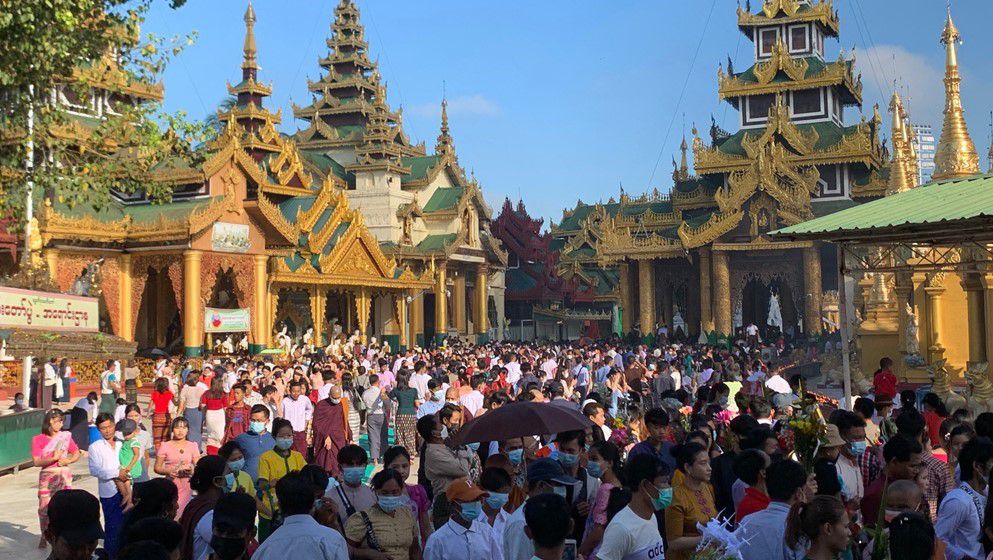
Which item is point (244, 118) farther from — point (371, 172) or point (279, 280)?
point (279, 280)

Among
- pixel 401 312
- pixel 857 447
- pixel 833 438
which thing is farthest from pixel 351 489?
pixel 401 312

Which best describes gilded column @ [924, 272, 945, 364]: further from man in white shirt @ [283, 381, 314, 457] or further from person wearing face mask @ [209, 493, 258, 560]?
person wearing face mask @ [209, 493, 258, 560]

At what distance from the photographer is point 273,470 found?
310 inches

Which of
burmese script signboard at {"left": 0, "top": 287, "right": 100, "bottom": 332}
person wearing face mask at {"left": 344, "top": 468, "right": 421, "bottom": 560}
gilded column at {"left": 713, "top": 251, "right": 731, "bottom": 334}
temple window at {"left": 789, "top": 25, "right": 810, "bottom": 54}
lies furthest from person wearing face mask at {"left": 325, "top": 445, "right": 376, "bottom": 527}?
temple window at {"left": 789, "top": 25, "right": 810, "bottom": 54}

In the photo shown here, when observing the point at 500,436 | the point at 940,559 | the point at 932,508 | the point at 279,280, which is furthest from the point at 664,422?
the point at 279,280

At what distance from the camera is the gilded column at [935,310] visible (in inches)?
828

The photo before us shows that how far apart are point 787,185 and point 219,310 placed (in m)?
22.5

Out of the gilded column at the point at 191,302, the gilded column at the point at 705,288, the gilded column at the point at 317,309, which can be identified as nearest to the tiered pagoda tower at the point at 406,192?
the gilded column at the point at 317,309

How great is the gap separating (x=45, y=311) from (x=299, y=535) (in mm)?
11885

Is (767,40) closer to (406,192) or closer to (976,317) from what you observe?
(406,192)

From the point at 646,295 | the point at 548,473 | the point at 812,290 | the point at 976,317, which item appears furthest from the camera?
the point at 646,295

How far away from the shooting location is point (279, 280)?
105 ft

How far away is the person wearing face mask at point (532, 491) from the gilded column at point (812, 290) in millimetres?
34684

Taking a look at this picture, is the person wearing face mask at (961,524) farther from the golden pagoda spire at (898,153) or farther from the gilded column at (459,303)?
the gilded column at (459,303)
